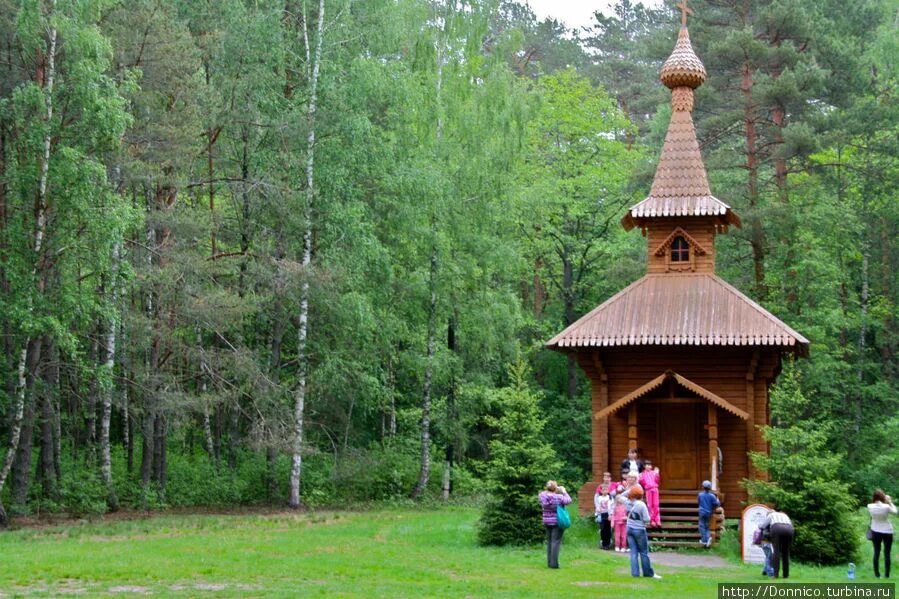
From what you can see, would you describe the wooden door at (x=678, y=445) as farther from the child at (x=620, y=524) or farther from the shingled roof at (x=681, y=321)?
the child at (x=620, y=524)

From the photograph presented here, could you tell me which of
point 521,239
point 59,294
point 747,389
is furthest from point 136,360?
point 521,239

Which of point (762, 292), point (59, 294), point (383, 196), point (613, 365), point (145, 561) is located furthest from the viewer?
point (762, 292)

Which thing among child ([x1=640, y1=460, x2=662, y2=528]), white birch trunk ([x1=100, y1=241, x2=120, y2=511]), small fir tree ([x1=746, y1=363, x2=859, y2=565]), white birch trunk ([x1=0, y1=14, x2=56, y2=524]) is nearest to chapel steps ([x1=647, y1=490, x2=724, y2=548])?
child ([x1=640, y1=460, x2=662, y2=528])

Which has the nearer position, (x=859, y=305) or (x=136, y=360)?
(x=136, y=360)

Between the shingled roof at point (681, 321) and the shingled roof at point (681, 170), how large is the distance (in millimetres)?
1505

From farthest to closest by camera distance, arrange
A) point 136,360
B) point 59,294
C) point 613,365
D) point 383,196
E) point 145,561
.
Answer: point 383,196 < point 136,360 < point 613,365 < point 59,294 < point 145,561

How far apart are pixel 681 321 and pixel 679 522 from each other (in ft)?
13.7

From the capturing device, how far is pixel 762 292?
1423 inches

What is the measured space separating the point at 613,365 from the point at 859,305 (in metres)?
17.6

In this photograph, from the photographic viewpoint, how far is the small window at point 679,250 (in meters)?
26.2

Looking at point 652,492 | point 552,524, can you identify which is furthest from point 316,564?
point 652,492

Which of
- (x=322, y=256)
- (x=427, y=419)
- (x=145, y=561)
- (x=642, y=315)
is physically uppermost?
(x=322, y=256)

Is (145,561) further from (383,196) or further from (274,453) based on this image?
(383,196)

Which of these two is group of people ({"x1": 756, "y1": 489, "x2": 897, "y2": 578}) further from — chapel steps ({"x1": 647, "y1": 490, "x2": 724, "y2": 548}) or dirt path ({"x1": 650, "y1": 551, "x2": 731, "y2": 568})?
chapel steps ({"x1": 647, "y1": 490, "x2": 724, "y2": 548})
